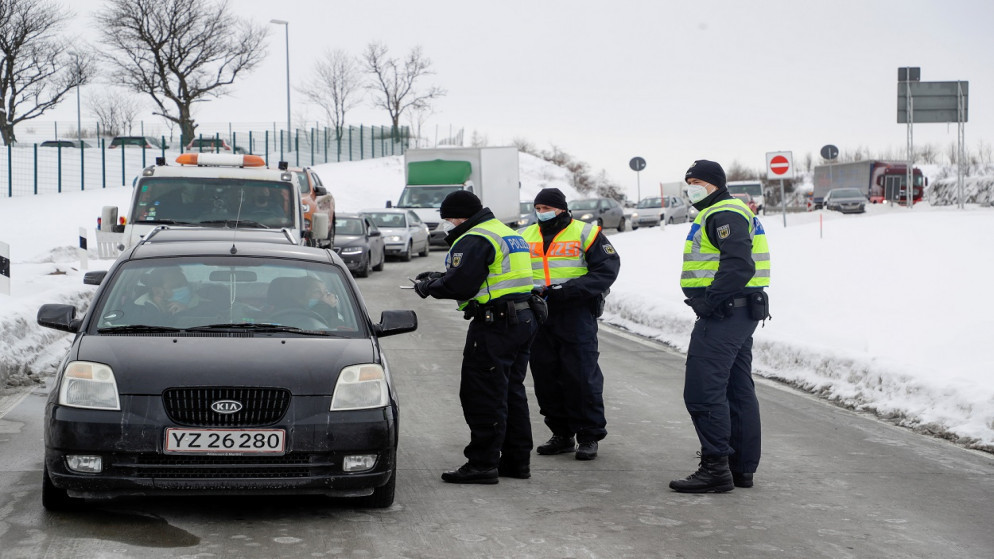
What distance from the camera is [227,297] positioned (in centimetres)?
670

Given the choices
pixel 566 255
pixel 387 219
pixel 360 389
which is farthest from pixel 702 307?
pixel 387 219

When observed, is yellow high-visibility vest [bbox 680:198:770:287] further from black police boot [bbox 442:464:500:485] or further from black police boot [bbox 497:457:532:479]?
black police boot [bbox 442:464:500:485]

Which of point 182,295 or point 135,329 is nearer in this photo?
point 135,329

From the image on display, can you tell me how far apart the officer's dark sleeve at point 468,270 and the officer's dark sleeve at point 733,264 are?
1290 millimetres

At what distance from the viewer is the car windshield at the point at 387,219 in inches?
1217

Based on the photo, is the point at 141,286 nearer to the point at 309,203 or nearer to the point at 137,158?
the point at 309,203

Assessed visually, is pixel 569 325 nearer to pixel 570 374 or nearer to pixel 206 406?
pixel 570 374

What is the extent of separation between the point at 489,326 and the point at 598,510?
Answer: 4.44ft

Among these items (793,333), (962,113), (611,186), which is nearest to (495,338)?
(793,333)

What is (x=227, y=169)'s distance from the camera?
14.6 m

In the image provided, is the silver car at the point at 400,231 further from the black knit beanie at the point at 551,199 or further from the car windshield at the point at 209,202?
the black knit beanie at the point at 551,199

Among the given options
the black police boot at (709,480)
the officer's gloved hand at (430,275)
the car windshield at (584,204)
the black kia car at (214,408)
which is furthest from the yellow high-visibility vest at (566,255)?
the car windshield at (584,204)

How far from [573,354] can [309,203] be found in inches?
534

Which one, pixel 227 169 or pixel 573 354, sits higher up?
pixel 227 169
